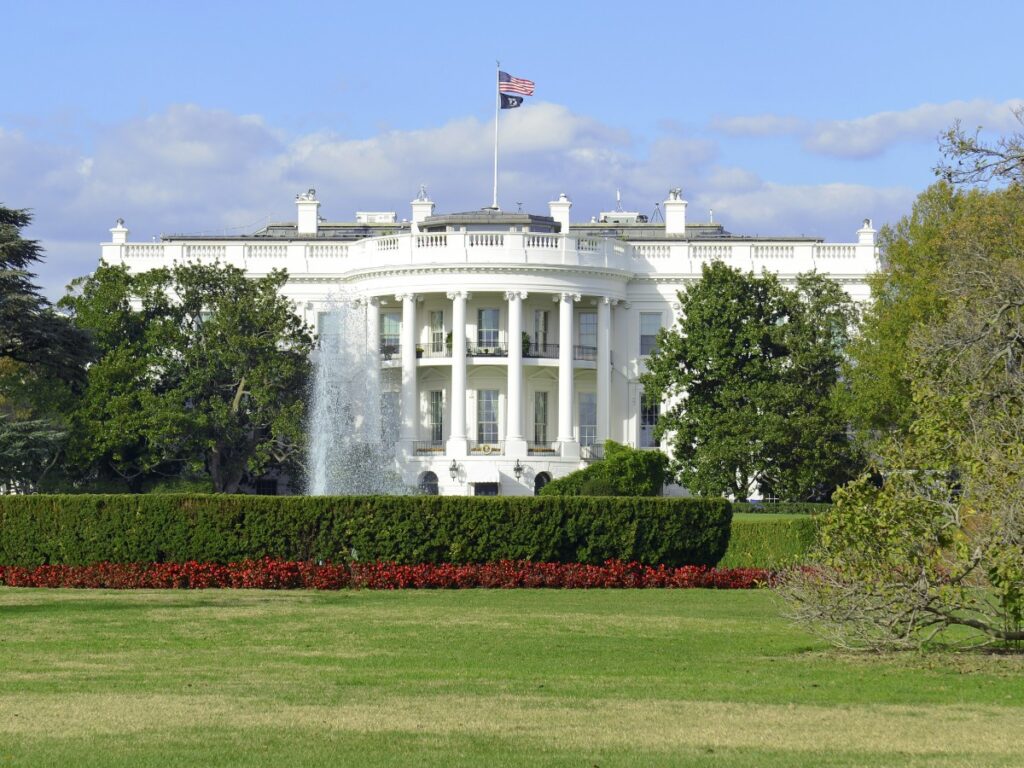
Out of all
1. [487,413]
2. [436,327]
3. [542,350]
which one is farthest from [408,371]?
[542,350]

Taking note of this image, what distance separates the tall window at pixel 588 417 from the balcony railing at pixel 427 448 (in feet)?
19.1

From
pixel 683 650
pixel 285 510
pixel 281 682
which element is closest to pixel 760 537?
pixel 285 510

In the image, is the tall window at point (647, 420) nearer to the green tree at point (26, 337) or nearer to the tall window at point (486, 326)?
the tall window at point (486, 326)

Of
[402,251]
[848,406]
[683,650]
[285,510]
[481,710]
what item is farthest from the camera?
[402,251]

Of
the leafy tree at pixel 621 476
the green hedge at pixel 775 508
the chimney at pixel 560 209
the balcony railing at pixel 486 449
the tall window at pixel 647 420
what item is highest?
the chimney at pixel 560 209

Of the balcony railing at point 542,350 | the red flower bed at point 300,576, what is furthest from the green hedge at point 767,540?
the balcony railing at point 542,350

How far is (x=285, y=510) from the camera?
28.3 m

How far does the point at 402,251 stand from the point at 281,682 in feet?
159

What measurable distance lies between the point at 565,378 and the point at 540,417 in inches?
103

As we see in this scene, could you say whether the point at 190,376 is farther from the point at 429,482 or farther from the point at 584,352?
the point at 584,352

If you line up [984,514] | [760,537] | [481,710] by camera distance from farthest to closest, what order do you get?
[760,537], [984,514], [481,710]

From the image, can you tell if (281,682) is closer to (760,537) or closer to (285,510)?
(285,510)

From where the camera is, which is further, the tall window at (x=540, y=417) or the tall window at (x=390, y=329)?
the tall window at (x=390, y=329)

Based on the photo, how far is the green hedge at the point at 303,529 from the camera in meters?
28.2
